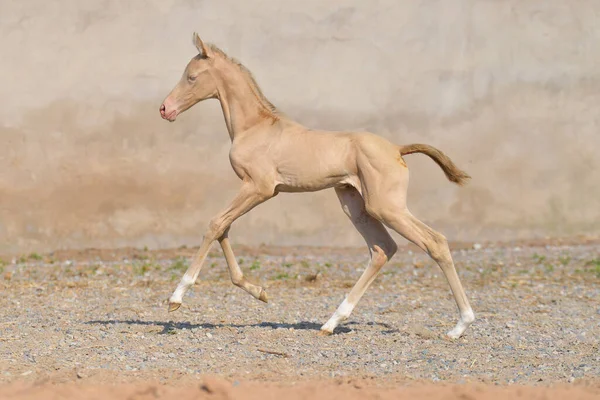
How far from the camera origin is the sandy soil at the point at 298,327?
6276 millimetres

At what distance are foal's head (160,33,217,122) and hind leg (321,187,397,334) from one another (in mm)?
1427

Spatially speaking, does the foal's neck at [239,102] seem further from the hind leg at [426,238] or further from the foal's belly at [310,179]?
the hind leg at [426,238]

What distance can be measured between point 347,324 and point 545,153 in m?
6.53

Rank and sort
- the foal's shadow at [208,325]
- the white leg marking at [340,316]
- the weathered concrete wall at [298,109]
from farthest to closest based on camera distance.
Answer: the weathered concrete wall at [298,109], the foal's shadow at [208,325], the white leg marking at [340,316]

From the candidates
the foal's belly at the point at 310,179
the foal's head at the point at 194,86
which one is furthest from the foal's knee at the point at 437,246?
the foal's head at the point at 194,86

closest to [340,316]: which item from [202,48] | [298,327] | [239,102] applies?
[298,327]

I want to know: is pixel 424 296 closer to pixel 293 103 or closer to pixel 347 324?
pixel 347 324

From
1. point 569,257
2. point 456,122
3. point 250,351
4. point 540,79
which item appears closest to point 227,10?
point 456,122

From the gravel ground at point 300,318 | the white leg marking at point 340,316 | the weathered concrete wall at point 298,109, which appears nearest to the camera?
the gravel ground at point 300,318

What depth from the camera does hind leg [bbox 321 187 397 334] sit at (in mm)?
8305

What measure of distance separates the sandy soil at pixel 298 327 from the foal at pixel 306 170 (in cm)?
54

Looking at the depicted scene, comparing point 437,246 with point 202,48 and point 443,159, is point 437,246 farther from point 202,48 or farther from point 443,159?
point 202,48

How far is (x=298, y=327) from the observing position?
28.9 ft

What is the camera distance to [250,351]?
7566 mm
